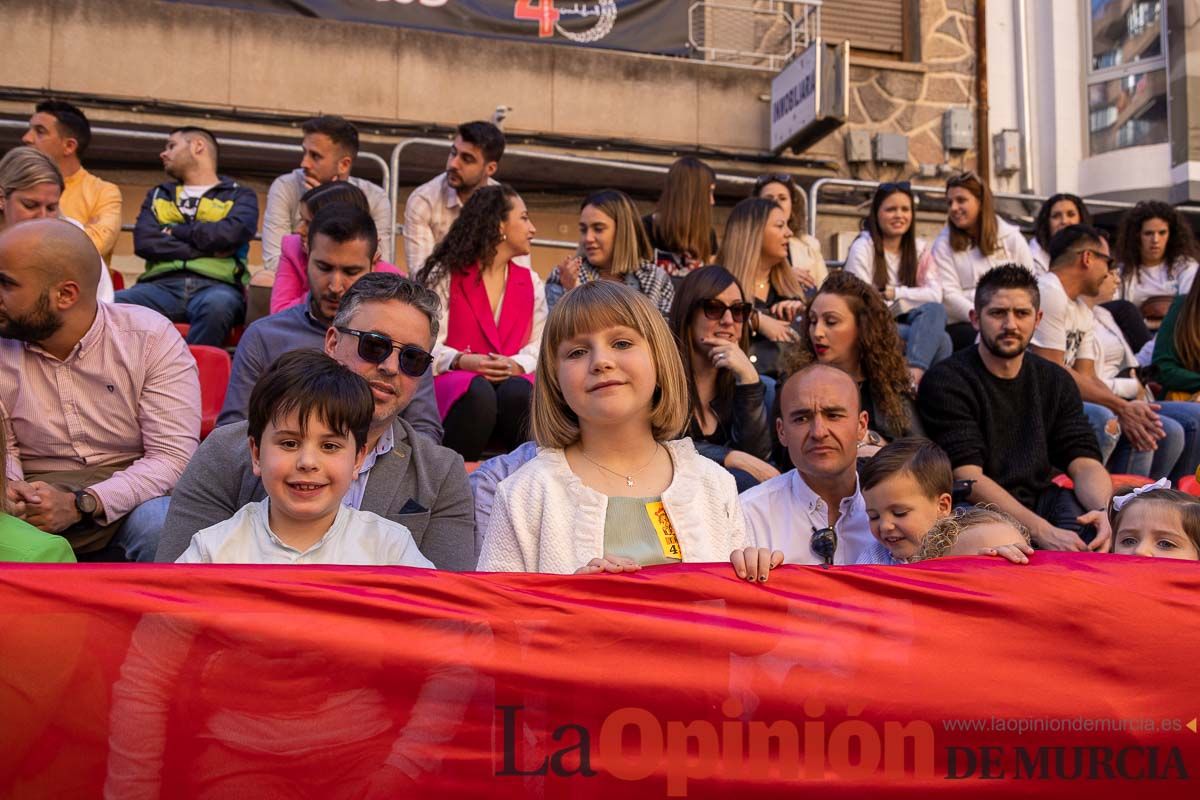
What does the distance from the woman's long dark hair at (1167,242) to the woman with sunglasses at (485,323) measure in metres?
4.53

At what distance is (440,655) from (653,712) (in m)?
0.41

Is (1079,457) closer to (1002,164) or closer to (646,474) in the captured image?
(646,474)

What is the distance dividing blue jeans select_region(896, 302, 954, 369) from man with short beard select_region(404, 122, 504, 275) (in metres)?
2.45

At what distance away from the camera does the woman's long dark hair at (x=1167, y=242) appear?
8.50 metres

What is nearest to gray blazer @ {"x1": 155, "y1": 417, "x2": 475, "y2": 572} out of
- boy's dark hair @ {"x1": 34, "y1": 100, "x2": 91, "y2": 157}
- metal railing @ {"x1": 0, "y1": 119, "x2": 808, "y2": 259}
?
metal railing @ {"x1": 0, "y1": 119, "x2": 808, "y2": 259}

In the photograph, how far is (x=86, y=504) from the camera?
12.5 ft

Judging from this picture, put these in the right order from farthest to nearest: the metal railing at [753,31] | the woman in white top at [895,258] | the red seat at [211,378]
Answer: the metal railing at [753,31] → the woman in white top at [895,258] → the red seat at [211,378]

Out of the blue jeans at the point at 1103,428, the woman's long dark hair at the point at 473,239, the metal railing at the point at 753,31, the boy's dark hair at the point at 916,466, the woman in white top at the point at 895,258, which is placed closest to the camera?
the boy's dark hair at the point at 916,466

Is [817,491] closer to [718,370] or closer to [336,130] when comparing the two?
[718,370]

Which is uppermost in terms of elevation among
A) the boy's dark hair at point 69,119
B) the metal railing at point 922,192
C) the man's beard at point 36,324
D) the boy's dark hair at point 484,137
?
the metal railing at point 922,192

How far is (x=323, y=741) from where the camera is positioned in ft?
7.34

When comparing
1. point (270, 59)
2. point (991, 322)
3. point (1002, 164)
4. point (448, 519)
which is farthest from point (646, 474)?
point (1002, 164)

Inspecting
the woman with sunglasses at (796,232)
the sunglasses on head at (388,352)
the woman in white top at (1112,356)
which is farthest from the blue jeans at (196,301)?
the woman in white top at (1112,356)

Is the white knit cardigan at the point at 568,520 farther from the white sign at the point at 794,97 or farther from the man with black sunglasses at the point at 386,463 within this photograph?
the white sign at the point at 794,97
